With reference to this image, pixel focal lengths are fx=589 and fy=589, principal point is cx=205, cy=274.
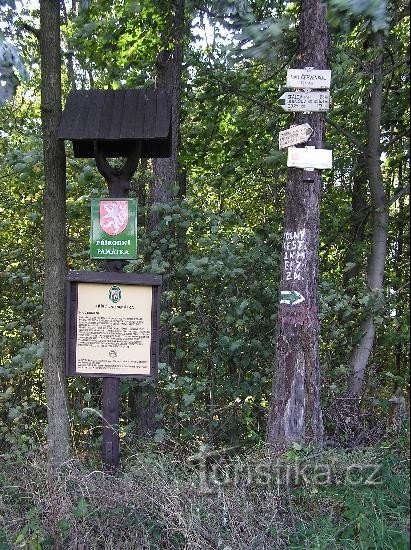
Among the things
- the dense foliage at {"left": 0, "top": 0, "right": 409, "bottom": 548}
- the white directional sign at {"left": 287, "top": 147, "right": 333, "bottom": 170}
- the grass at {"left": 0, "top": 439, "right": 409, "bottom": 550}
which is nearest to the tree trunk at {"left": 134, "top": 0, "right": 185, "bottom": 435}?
the dense foliage at {"left": 0, "top": 0, "right": 409, "bottom": 548}

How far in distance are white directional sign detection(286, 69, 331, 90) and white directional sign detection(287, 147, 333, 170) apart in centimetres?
54

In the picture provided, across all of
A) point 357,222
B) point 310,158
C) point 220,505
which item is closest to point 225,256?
point 310,158

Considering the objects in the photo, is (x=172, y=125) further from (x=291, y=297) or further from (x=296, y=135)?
(x=291, y=297)

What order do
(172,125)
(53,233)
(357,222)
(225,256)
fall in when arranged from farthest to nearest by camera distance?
(357,222) → (172,125) → (225,256) → (53,233)

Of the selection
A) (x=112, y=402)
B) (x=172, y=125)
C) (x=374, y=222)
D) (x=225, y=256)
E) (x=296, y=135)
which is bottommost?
(x=112, y=402)

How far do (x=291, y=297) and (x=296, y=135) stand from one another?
1.41m

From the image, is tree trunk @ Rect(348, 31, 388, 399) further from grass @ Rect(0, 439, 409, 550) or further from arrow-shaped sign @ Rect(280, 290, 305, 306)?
grass @ Rect(0, 439, 409, 550)

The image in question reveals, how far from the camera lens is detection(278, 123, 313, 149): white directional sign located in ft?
16.6

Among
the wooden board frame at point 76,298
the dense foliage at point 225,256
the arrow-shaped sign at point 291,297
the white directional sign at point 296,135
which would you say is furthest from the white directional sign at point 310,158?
the wooden board frame at point 76,298

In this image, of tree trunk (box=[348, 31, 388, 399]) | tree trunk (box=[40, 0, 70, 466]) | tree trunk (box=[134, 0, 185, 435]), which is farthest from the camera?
tree trunk (box=[134, 0, 185, 435])

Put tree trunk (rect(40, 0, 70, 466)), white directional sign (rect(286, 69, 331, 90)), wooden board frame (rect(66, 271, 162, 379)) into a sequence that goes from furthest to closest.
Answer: tree trunk (rect(40, 0, 70, 466)), white directional sign (rect(286, 69, 331, 90)), wooden board frame (rect(66, 271, 162, 379))

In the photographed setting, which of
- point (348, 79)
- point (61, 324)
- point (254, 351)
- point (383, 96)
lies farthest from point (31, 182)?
point (383, 96)

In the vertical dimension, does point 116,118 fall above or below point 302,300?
above

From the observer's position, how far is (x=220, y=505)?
14.0 feet
